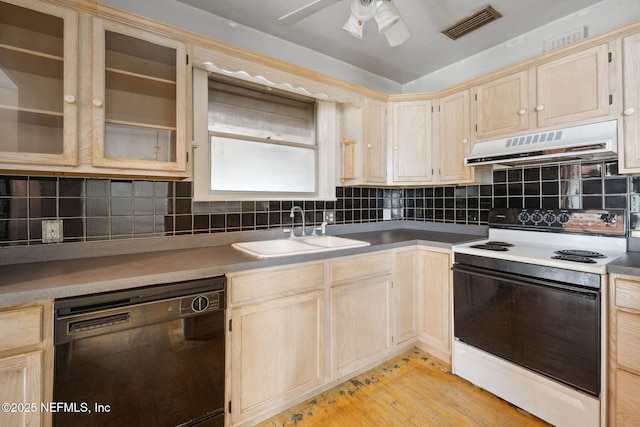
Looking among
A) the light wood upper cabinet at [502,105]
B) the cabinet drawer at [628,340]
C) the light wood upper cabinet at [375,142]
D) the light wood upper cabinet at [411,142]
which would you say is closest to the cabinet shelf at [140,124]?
the light wood upper cabinet at [375,142]

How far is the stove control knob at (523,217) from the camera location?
7.16 ft

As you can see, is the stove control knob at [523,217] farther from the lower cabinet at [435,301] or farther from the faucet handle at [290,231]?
the faucet handle at [290,231]

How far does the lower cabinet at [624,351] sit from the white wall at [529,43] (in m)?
1.78

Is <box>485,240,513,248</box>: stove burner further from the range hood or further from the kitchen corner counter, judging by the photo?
the kitchen corner counter

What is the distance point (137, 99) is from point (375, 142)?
183cm

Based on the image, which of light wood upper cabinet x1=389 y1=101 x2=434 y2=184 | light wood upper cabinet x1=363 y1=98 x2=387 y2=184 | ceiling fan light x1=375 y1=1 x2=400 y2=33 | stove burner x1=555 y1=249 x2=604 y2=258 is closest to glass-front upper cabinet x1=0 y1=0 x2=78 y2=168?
ceiling fan light x1=375 y1=1 x2=400 y2=33

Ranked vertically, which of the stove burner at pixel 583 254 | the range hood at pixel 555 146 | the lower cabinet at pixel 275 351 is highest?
the range hood at pixel 555 146

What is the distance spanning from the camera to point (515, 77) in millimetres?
2055

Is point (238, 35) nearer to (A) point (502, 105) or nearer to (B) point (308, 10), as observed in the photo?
(B) point (308, 10)

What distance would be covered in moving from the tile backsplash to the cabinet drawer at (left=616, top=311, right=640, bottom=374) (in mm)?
847

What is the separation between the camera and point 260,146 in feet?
7.54

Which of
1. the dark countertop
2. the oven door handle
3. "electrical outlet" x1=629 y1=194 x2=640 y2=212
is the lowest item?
the oven door handle

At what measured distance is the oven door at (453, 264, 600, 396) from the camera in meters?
1.43

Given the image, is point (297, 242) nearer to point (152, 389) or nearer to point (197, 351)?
point (197, 351)
